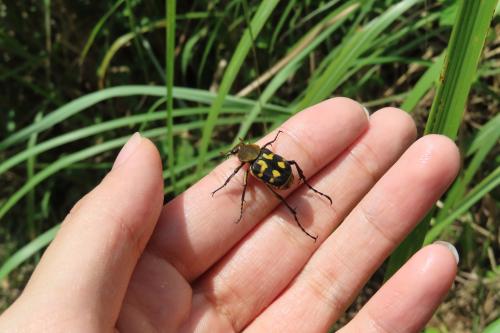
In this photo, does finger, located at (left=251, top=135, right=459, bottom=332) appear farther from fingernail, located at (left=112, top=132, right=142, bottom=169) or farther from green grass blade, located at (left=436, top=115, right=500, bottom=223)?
fingernail, located at (left=112, top=132, right=142, bottom=169)

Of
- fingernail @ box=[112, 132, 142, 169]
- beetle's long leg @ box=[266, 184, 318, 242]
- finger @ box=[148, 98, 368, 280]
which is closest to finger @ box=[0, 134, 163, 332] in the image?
fingernail @ box=[112, 132, 142, 169]

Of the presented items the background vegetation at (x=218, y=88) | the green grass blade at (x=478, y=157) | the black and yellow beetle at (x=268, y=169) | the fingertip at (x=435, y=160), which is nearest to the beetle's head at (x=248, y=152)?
the black and yellow beetle at (x=268, y=169)

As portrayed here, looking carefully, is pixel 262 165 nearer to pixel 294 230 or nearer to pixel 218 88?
pixel 294 230

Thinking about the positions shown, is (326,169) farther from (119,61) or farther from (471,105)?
(119,61)

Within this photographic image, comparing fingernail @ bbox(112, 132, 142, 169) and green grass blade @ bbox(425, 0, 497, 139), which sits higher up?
green grass blade @ bbox(425, 0, 497, 139)

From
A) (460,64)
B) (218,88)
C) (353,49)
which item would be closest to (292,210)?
(353,49)

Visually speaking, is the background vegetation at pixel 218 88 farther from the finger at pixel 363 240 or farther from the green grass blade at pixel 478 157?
the finger at pixel 363 240

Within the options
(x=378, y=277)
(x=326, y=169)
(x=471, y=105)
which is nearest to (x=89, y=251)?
(x=326, y=169)
